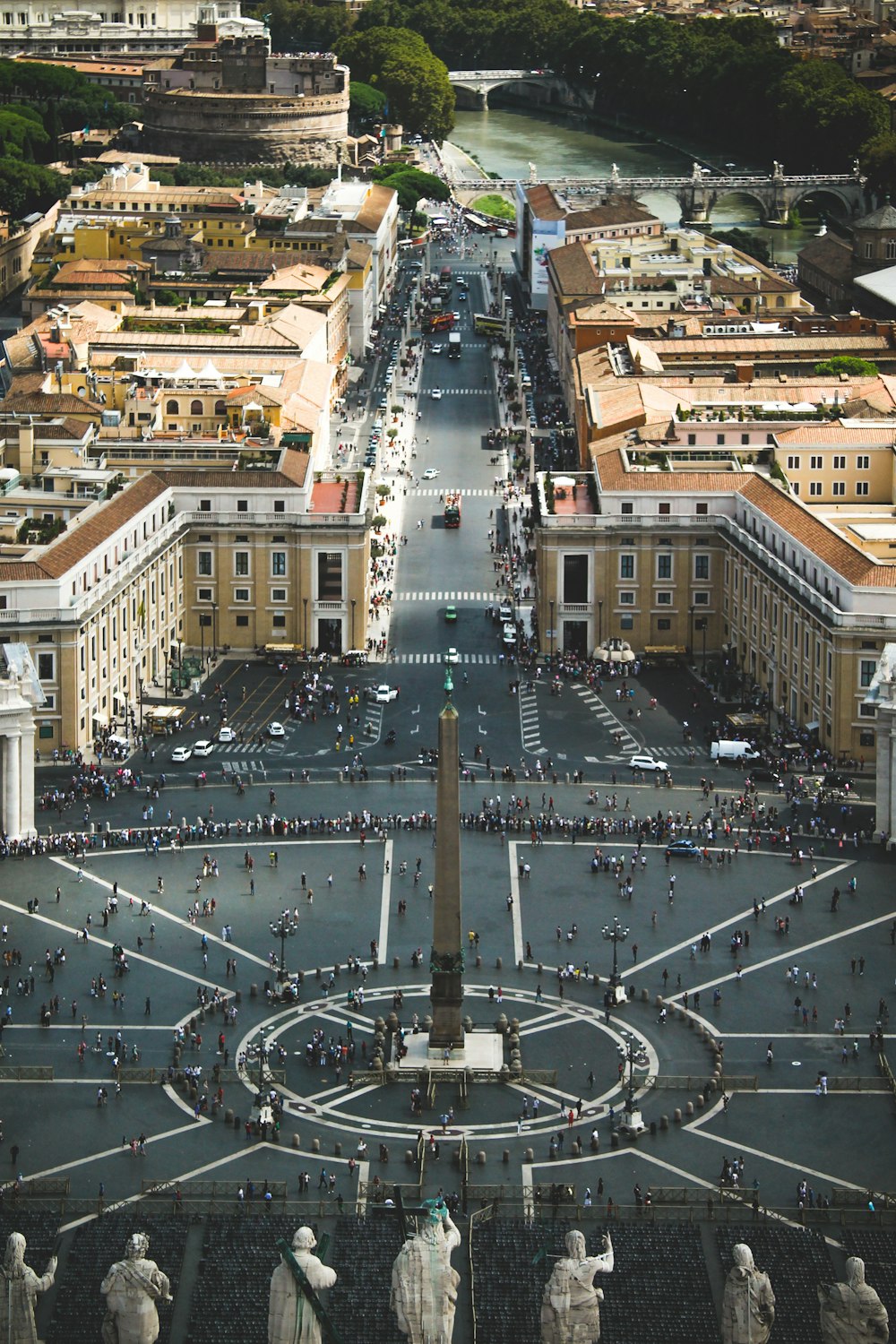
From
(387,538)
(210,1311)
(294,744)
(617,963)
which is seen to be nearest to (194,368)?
(387,538)

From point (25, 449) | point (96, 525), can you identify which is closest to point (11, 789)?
point (96, 525)

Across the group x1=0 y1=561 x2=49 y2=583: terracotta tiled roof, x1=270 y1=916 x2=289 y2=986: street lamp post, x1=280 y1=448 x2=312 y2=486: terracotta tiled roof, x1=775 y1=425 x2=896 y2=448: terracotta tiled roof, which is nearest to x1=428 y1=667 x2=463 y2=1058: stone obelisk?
x1=270 y1=916 x2=289 y2=986: street lamp post

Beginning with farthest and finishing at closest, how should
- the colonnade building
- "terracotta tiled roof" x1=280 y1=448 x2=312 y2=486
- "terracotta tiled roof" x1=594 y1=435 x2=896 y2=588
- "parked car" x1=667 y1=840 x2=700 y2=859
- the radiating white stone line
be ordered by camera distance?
"terracotta tiled roof" x1=280 y1=448 x2=312 y2=486
the colonnade building
"terracotta tiled roof" x1=594 y1=435 x2=896 y2=588
"parked car" x1=667 y1=840 x2=700 y2=859
the radiating white stone line

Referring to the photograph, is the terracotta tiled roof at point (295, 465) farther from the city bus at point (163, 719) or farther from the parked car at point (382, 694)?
the city bus at point (163, 719)

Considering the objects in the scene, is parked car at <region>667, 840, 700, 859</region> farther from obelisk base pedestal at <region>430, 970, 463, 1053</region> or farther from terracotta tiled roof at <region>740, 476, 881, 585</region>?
obelisk base pedestal at <region>430, 970, 463, 1053</region>

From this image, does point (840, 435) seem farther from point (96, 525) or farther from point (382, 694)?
point (96, 525)

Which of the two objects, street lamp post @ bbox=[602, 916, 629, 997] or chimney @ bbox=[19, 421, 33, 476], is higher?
chimney @ bbox=[19, 421, 33, 476]
